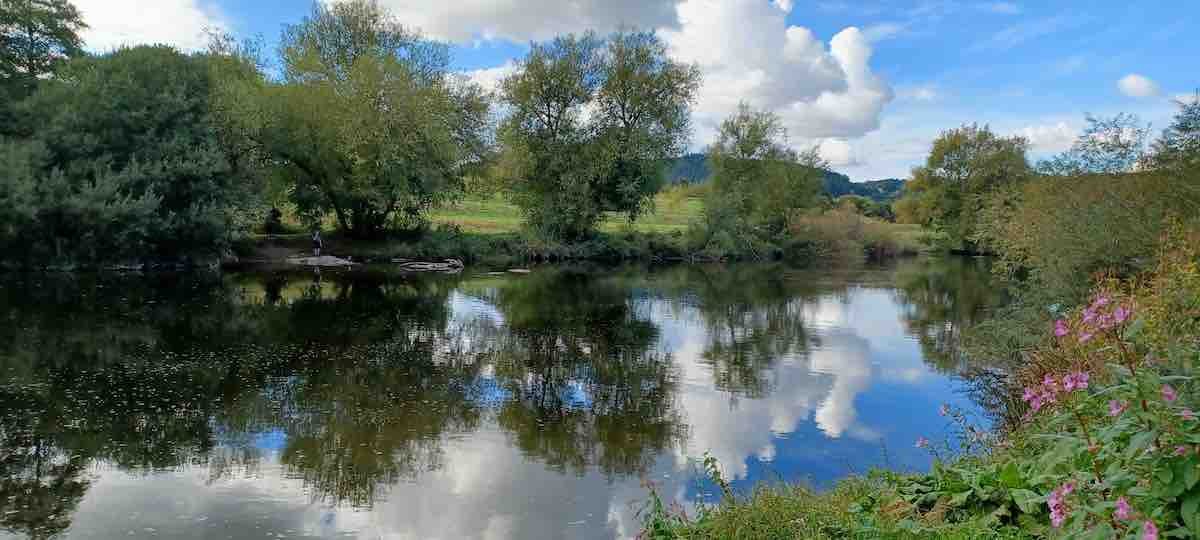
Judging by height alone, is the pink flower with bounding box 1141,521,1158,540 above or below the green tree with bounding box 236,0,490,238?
below

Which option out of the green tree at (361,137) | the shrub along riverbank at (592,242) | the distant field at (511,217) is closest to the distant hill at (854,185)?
the distant field at (511,217)

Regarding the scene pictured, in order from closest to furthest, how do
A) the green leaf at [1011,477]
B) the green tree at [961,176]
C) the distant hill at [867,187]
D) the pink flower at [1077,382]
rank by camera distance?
1. the pink flower at [1077,382]
2. the green leaf at [1011,477]
3. the green tree at [961,176]
4. the distant hill at [867,187]

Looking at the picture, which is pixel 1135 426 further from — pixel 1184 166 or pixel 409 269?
pixel 409 269

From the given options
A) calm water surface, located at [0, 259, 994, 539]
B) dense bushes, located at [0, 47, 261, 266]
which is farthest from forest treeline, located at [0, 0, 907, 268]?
calm water surface, located at [0, 259, 994, 539]

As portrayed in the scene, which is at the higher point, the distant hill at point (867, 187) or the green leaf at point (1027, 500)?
the distant hill at point (867, 187)

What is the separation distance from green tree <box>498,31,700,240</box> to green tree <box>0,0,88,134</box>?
79.9 feet

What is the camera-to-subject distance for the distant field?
178 ft

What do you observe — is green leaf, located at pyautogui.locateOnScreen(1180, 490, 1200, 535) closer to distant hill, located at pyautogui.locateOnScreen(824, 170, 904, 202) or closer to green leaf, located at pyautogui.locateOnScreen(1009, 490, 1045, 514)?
green leaf, located at pyautogui.locateOnScreen(1009, 490, 1045, 514)

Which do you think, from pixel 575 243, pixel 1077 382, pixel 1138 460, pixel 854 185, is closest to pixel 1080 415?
pixel 1077 382

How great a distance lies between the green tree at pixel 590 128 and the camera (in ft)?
156

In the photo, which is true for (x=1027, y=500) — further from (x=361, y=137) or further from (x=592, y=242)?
(x=592, y=242)

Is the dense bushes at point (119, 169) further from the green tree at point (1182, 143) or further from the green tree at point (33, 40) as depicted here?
the green tree at point (1182, 143)

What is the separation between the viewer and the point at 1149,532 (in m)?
2.94

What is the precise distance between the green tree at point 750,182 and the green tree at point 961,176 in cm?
1552
